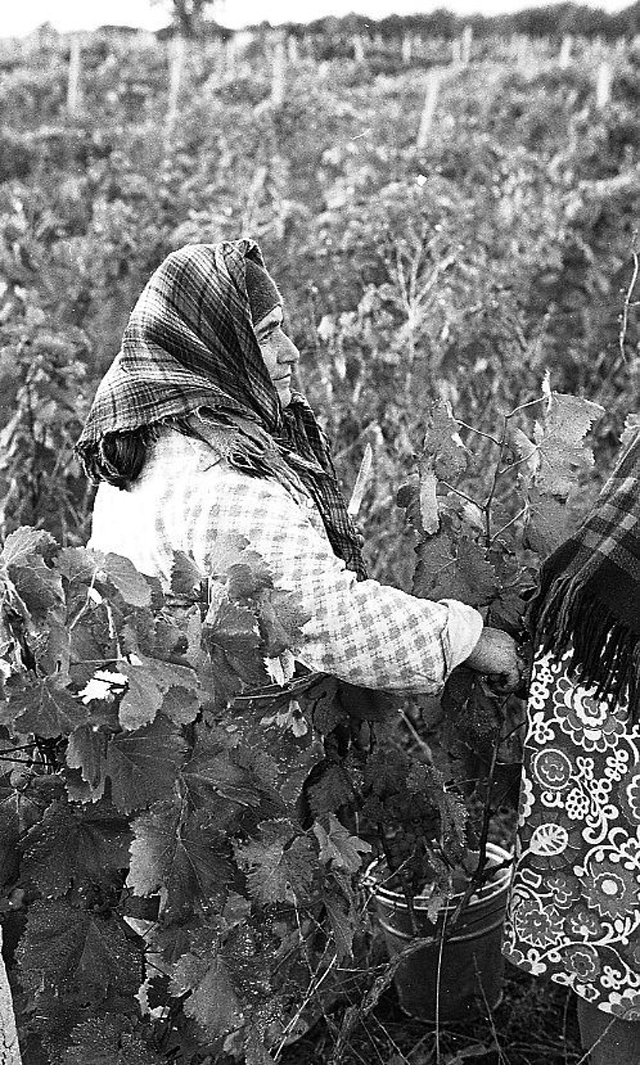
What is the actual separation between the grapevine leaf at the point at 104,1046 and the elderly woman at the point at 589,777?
71 cm

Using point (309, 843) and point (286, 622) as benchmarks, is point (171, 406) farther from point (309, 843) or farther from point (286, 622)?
point (309, 843)

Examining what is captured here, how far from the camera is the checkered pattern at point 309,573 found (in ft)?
5.13

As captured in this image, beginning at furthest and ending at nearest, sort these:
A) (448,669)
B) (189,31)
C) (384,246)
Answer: (189,31) → (384,246) → (448,669)

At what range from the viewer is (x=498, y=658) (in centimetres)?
178

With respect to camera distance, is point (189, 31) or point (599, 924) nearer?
point (599, 924)

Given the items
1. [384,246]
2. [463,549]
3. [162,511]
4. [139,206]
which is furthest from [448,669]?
[139,206]

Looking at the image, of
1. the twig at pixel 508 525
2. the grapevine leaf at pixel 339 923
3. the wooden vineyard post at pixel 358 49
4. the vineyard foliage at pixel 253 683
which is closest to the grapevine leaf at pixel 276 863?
the vineyard foliage at pixel 253 683

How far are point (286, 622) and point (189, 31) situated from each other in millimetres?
11648

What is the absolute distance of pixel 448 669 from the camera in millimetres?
1630

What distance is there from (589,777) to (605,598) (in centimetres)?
29

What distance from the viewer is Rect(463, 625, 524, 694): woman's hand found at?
176 cm

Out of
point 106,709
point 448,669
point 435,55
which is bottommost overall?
point 435,55

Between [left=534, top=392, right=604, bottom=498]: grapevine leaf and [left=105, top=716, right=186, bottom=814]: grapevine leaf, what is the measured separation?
838mm

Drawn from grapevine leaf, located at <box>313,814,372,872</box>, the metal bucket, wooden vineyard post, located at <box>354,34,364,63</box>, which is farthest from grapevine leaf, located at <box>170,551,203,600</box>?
wooden vineyard post, located at <box>354,34,364,63</box>
